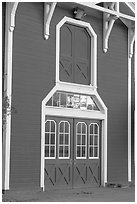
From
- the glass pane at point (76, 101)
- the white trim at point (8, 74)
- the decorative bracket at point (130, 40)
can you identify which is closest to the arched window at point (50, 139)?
the glass pane at point (76, 101)

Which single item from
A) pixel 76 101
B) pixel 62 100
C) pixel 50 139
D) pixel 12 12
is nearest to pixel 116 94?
pixel 76 101

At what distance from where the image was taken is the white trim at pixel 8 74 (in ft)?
41.6

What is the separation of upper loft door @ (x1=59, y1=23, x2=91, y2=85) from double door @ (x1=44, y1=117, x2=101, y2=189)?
1.43 metres

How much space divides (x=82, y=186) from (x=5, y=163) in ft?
11.4

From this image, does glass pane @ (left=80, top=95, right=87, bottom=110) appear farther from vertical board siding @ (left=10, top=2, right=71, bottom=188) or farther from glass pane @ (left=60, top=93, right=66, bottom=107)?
vertical board siding @ (left=10, top=2, right=71, bottom=188)

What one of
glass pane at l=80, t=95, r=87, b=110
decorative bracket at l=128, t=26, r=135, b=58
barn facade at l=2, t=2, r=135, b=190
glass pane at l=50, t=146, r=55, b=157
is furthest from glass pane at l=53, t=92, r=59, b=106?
decorative bracket at l=128, t=26, r=135, b=58

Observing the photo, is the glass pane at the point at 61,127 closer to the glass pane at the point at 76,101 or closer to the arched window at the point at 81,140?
the arched window at the point at 81,140

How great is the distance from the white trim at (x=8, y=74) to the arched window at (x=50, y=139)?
5.53 ft

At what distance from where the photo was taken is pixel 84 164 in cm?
1529

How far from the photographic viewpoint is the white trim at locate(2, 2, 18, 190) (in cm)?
1267

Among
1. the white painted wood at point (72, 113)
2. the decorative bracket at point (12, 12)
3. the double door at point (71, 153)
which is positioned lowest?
the double door at point (71, 153)

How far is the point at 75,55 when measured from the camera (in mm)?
15250

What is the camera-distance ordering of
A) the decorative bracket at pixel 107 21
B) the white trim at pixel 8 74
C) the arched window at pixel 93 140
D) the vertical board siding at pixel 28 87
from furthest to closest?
1. the decorative bracket at pixel 107 21
2. the arched window at pixel 93 140
3. the vertical board siding at pixel 28 87
4. the white trim at pixel 8 74

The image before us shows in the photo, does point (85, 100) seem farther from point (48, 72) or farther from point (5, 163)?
point (5, 163)
